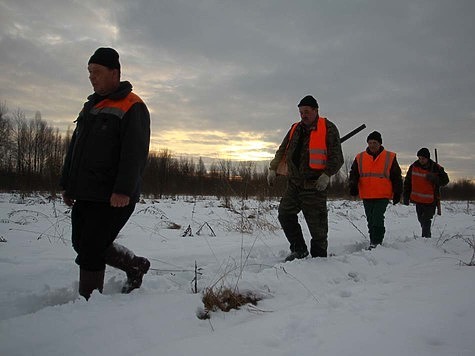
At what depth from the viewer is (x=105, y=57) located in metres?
2.40

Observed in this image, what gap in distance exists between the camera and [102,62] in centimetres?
238

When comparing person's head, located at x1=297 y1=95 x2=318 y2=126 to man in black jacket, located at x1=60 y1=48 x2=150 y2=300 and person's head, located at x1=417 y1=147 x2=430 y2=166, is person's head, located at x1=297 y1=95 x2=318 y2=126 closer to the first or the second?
man in black jacket, located at x1=60 y1=48 x2=150 y2=300

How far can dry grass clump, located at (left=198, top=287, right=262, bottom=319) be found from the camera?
2.26 m

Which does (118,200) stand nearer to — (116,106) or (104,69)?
(116,106)

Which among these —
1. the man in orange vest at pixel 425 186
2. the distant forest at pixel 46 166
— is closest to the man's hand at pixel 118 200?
the man in orange vest at pixel 425 186

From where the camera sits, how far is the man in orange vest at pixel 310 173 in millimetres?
3848

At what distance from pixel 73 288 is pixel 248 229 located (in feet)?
14.3

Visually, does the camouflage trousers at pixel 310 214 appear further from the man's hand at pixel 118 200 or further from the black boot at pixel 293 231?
the man's hand at pixel 118 200

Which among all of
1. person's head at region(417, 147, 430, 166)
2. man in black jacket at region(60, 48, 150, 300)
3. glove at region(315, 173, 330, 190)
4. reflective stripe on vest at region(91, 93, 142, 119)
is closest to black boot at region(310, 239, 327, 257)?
glove at region(315, 173, 330, 190)

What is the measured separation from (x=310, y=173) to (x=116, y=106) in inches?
95.1

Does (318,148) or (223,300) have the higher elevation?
(318,148)

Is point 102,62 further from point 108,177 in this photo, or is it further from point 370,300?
point 370,300

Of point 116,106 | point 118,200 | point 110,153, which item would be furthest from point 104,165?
point 116,106

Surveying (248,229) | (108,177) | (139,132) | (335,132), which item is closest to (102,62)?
(139,132)
